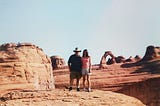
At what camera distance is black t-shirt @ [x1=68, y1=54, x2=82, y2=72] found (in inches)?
575

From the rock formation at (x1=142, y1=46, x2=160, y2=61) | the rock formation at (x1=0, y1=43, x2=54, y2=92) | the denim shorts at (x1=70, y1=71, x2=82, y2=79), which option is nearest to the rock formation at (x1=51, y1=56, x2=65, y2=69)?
the rock formation at (x1=142, y1=46, x2=160, y2=61)

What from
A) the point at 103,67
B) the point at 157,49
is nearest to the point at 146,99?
the point at 103,67

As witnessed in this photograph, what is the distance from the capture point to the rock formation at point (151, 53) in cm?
6531

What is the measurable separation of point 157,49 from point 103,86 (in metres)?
17.3

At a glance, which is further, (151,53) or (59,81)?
(151,53)

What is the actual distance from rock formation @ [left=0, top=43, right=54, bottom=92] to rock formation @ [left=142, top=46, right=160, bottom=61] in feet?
123

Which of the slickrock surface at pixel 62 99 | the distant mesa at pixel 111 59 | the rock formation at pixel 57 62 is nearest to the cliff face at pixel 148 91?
the distant mesa at pixel 111 59

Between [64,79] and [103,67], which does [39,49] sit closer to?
[64,79]

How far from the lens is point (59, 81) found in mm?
54625

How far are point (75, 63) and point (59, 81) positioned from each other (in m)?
40.2

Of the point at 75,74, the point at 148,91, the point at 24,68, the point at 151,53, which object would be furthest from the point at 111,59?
the point at 75,74

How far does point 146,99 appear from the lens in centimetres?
4588

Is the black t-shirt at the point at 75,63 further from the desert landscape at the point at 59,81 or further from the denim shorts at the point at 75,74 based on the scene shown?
the desert landscape at the point at 59,81

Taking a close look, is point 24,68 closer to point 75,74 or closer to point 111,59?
point 75,74
